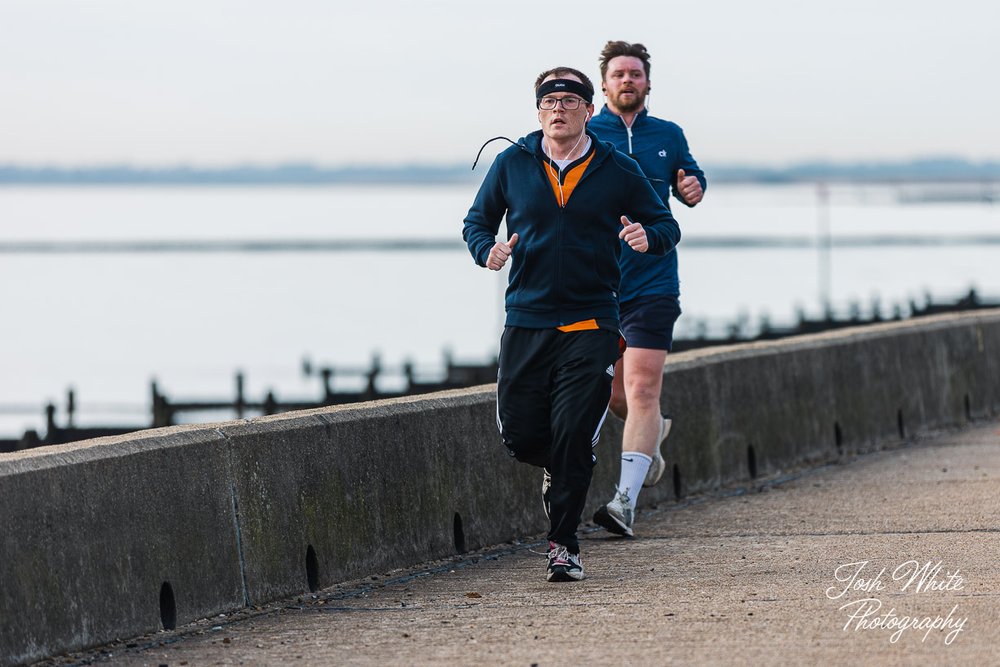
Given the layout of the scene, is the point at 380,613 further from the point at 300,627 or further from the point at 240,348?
the point at 240,348

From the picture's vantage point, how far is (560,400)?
8.02 meters

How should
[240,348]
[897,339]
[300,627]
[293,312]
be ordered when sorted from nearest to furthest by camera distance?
[300,627]
[897,339]
[240,348]
[293,312]

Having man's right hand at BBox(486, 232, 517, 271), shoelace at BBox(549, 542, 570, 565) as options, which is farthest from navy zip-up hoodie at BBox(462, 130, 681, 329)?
shoelace at BBox(549, 542, 570, 565)

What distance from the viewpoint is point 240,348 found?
108812 millimetres

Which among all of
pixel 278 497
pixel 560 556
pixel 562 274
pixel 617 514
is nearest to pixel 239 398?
pixel 617 514

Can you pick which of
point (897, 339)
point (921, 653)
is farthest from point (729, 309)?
point (921, 653)

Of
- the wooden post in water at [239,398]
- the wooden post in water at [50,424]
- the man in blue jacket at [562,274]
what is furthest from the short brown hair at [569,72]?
the wooden post in water at [239,398]

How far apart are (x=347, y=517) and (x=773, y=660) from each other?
8.23 feet

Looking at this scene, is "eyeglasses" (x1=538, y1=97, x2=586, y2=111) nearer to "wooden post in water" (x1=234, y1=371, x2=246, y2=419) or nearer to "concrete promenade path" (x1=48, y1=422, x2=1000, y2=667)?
"concrete promenade path" (x1=48, y1=422, x2=1000, y2=667)

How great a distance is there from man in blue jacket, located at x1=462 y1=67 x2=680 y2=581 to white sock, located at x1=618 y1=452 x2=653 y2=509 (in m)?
1.06

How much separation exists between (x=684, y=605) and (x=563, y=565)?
29.1 inches

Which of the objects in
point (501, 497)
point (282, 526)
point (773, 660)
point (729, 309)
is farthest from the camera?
point (729, 309)

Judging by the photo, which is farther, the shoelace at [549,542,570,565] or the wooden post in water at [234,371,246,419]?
the wooden post in water at [234,371,246,419]

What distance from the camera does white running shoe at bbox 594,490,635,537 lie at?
9.15 m
